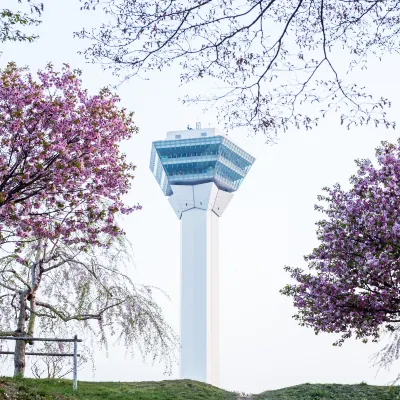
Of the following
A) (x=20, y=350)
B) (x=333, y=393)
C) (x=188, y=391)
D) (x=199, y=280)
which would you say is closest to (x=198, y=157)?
(x=199, y=280)

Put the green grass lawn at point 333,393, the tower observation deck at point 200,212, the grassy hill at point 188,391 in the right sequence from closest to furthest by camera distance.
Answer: the grassy hill at point 188,391, the green grass lawn at point 333,393, the tower observation deck at point 200,212

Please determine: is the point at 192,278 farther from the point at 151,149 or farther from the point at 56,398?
the point at 56,398

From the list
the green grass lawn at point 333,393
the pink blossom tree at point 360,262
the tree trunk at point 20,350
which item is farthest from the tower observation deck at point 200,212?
the pink blossom tree at point 360,262

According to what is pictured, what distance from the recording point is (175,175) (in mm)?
88312

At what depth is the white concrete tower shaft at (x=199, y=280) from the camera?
8225 cm

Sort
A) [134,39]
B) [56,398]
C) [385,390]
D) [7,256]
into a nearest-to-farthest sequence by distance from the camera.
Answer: [134,39], [56,398], [7,256], [385,390]

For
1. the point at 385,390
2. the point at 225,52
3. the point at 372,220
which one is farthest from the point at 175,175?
the point at 225,52

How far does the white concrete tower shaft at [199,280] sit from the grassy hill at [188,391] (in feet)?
193

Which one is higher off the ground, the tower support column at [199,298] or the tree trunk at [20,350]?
the tower support column at [199,298]

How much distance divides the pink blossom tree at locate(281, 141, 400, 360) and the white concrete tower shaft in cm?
6613

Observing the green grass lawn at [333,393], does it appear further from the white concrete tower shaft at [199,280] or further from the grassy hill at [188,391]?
the white concrete tower shaft at [199,280]

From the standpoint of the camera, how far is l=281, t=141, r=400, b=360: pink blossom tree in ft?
50.7

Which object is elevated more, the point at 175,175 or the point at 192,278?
the point at 175,175

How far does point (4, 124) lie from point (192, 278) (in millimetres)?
71489
